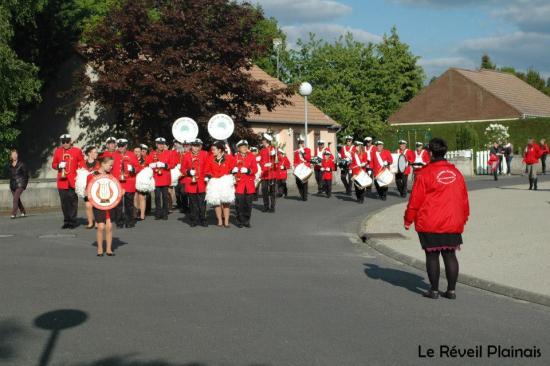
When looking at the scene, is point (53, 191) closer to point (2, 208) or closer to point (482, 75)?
point (2, 208)

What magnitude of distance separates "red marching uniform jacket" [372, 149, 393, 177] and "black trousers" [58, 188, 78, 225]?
32.7ft

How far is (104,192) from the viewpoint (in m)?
12.2

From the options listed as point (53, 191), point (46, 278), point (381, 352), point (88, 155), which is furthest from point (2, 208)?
point (381, 352)

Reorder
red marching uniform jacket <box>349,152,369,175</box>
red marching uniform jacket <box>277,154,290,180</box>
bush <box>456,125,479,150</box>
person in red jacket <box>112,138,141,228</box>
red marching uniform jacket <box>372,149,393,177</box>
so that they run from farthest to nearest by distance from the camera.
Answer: bush <box>456,125,479,150</box> < red marching uniform jacket <box>372,149,393,177</box> < red marching uniform jacket <box>349,152,369,175</box> < red marching uniform jacket <box>277,154,290,180</box> < person in red jacket <box>112,138,141,228</box>

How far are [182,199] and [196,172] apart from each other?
148 inches

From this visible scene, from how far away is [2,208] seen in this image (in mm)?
22375

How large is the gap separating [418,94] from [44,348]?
219ft

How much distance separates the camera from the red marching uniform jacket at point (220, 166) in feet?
54.3

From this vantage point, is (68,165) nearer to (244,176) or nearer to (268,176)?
(244,176)

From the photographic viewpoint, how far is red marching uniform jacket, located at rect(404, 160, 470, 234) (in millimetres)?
8328

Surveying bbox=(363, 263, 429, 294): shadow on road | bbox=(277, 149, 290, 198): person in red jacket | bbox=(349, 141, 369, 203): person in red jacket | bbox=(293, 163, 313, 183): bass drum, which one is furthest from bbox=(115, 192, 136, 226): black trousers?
bbox=(349, 141, 369, 203): person in red jacket

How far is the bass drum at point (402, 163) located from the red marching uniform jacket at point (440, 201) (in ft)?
52.4

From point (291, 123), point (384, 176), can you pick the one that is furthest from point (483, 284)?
→ point (291, 123)

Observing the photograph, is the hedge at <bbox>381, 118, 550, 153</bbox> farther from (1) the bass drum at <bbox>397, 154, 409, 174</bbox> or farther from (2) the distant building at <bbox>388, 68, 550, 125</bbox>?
(1) the bass drum at <bbox>397, 154, 409, 174</bbox>
